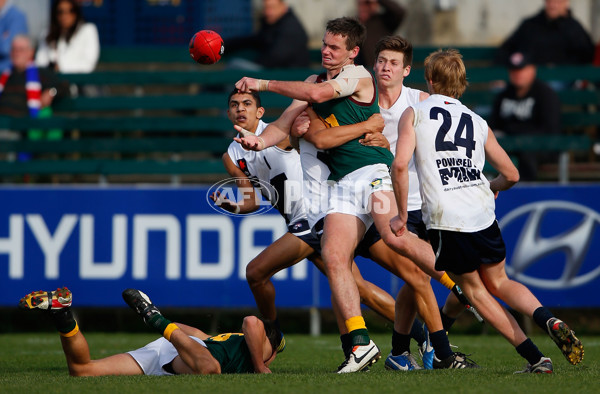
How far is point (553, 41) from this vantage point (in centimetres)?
1270

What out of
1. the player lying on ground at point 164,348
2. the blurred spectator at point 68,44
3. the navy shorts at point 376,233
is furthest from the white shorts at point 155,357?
the blurred spectator at point 68,44

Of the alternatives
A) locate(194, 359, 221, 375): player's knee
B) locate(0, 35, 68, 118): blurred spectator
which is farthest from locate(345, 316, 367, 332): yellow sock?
locate(0, 35, 68, 118): blurred spectator

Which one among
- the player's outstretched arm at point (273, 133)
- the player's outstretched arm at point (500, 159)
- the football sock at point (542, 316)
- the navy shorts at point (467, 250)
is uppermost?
the player's outstretched arm at point (273, 133)

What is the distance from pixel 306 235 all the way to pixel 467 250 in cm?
161

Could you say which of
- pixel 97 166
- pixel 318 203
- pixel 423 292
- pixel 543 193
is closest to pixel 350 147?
pixel 318 203

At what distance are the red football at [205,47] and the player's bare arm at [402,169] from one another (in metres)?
1.87

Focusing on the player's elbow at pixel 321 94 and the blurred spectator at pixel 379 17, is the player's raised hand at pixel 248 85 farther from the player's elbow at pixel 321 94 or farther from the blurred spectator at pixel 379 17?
the blurred spectator at pixel 379 17

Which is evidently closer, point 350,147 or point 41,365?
point 350,147

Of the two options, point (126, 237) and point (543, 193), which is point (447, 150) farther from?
point (126, 237)

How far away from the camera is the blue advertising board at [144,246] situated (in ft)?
35.8

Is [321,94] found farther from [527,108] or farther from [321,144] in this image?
[527,108]

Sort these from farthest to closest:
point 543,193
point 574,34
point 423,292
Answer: point 574,34 < point 543,193 < point 423,292

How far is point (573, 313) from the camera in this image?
36.4 ft

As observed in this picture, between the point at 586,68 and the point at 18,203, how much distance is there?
278 inches
